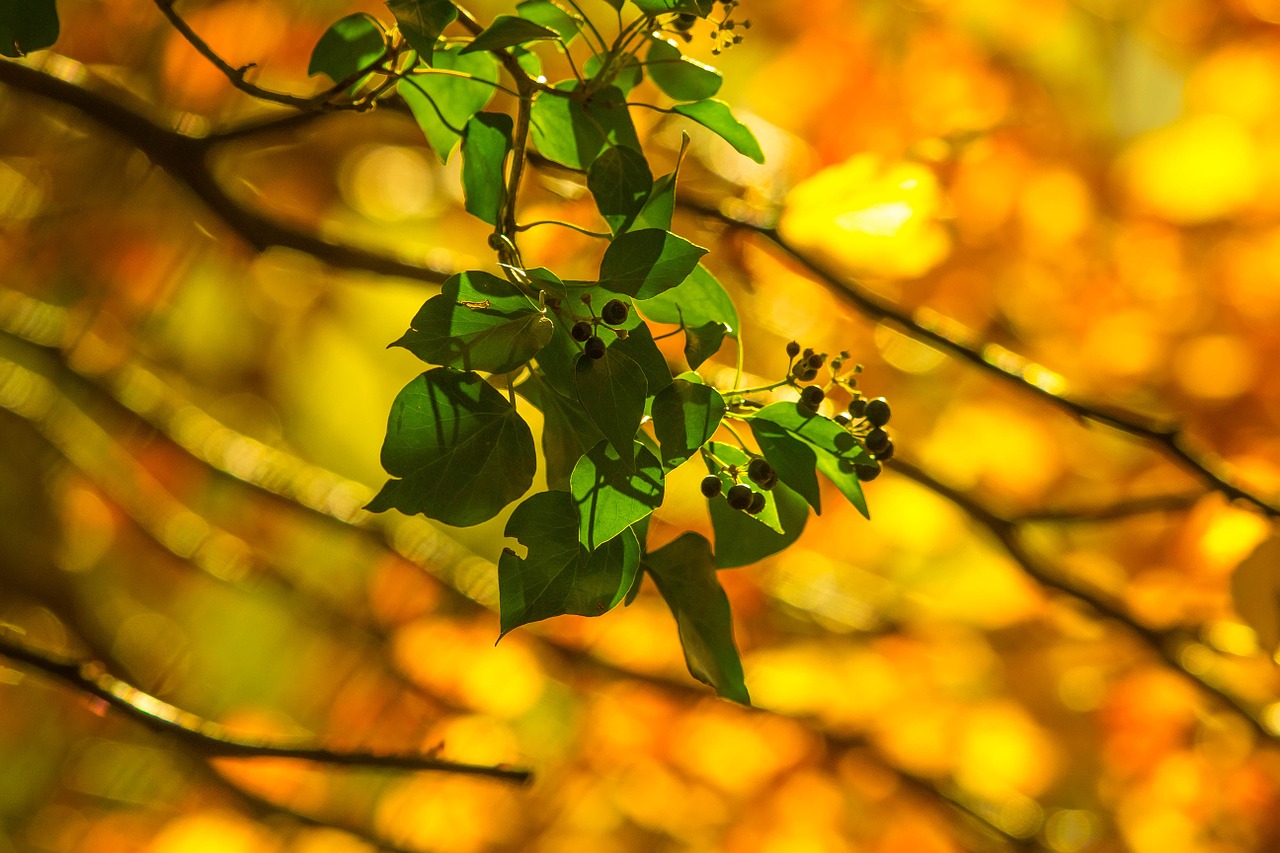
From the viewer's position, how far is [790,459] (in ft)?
1.28

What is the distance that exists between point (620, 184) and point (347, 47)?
0.20 meters

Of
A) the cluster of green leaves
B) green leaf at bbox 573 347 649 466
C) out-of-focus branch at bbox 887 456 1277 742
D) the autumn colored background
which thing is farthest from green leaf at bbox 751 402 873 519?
the autumn colored background

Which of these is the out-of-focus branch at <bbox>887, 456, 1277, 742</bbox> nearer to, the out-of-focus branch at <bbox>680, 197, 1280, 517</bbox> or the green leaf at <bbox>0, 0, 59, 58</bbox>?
the out-of-focus branch at <bbox>680, 197, 1280, 517</bbox>

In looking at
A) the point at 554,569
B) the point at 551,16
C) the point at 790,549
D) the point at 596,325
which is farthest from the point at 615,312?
the point at 790,549

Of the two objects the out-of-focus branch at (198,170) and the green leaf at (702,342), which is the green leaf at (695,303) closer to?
the green leaf at (702,342)

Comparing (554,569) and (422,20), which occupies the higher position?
(422,20)

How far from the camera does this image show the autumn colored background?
5.08ft

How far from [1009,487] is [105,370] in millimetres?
1792

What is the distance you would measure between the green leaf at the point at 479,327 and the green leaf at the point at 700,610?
0.16m

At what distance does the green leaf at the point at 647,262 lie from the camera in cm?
33

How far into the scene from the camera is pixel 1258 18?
1743 mm

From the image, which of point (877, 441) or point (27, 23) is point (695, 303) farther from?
point (27, 23)

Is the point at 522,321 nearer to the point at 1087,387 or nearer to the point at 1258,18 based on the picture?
the point at 1087,387

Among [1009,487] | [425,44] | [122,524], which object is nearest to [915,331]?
[425,44]
